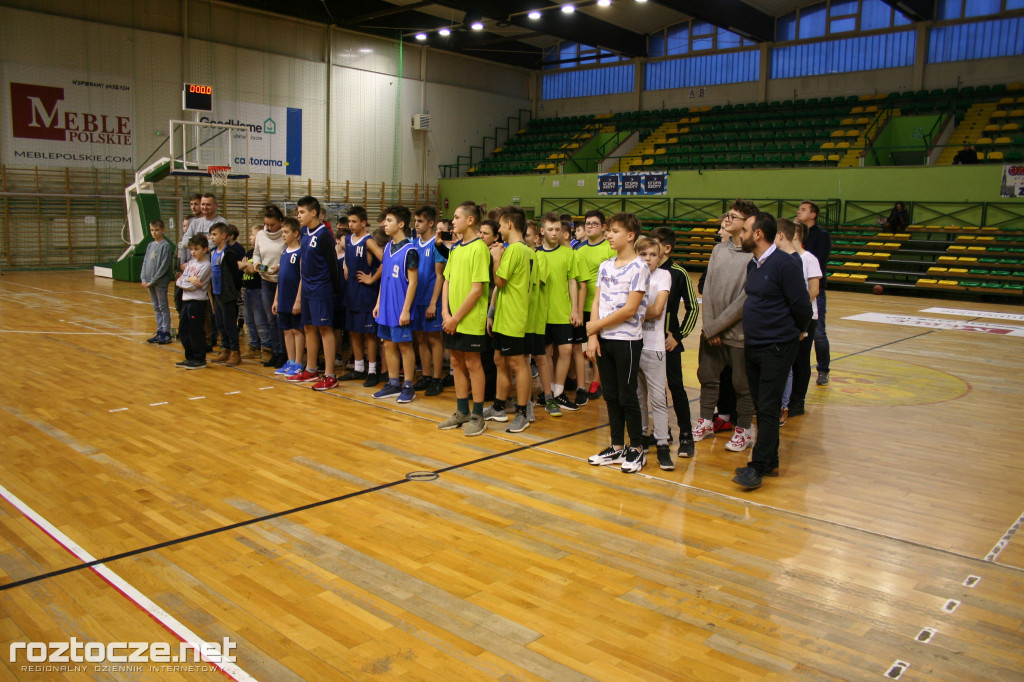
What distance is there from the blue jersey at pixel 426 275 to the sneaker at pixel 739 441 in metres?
2.72

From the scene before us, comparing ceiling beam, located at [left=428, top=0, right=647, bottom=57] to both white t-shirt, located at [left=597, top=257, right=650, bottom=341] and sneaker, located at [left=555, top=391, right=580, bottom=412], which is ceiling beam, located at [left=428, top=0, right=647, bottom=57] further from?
white t-shirt, located at [left=597, top=257, right=650, bottom=341]

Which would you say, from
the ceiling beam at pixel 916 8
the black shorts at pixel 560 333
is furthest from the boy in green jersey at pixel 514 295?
the ceiling beam at pixel 916 8

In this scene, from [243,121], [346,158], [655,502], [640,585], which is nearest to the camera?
[640,585]

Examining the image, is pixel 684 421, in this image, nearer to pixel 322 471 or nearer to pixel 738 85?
pixel 322 471

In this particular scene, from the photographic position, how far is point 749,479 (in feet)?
14.3

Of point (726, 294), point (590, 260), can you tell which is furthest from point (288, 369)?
point (726, 294)

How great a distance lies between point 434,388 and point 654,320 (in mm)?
2533

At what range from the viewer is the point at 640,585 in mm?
3168

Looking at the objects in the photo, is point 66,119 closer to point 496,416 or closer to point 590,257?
point 590,257

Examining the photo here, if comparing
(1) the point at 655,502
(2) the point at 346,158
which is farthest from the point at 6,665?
(2) the point at 346,158

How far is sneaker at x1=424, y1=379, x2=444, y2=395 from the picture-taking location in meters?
6.55

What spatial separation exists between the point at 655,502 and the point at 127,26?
20.3 m

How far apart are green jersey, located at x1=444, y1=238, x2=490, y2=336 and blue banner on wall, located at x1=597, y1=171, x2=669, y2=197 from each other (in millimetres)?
18428

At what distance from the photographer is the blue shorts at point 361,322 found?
676 cm
